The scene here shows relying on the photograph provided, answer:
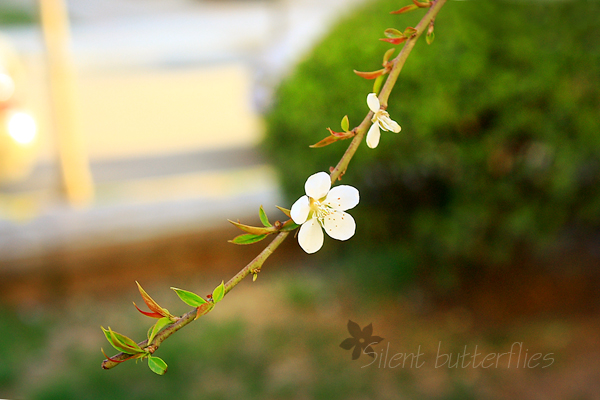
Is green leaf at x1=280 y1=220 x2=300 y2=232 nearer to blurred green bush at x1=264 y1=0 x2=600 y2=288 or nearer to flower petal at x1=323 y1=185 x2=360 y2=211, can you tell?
flower petal at x1=323 y1=185 x2=360 y2=211

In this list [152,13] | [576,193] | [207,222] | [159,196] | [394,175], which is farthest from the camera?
[152,13]

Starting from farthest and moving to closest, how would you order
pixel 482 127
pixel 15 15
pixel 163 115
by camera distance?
pixel 15 15, pixel 163 115, pixel 482 127

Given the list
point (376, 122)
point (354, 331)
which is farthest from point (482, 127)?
point (376, 122)

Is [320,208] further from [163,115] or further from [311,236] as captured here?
[163,115]

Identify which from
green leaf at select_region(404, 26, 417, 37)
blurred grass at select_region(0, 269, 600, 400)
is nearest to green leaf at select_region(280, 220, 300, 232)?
green leaf at select_region(404, 26, 417, 37)

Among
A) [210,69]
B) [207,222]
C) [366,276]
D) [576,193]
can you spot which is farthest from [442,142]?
[210,69]

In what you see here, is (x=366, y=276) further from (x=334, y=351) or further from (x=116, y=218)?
(x=116, y=218)

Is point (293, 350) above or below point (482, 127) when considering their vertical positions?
below
